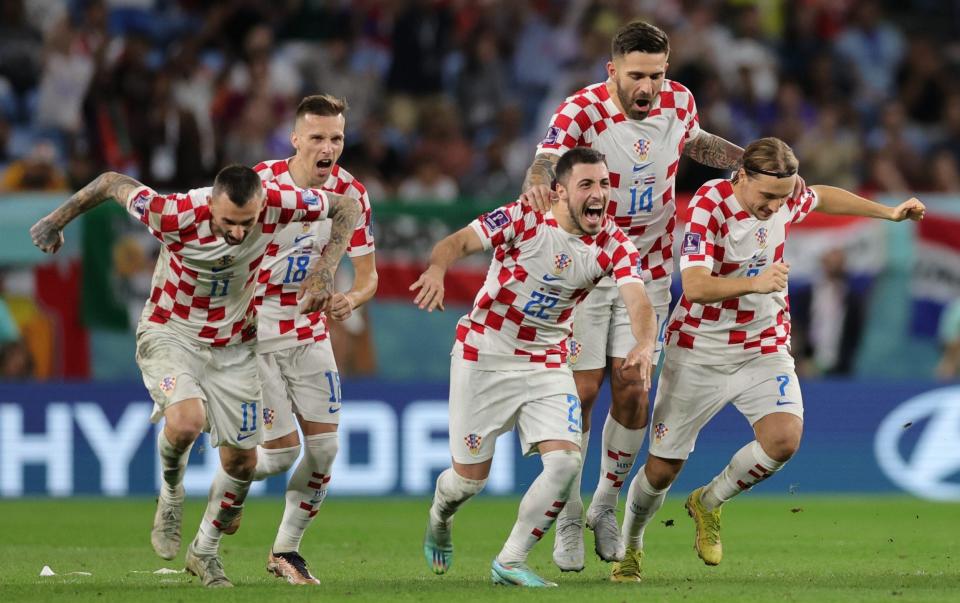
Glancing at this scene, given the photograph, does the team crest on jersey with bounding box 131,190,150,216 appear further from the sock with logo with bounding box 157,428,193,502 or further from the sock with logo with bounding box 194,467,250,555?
the sock with logo with bounding box 194,467,250,555

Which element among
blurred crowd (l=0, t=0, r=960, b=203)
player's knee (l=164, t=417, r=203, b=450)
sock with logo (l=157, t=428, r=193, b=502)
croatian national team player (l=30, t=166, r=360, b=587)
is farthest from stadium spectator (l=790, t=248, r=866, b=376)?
player's knee (l=164, t=417, r=203, b=450)

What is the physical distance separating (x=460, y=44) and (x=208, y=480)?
21.3 ft

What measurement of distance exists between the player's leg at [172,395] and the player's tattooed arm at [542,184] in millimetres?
2069

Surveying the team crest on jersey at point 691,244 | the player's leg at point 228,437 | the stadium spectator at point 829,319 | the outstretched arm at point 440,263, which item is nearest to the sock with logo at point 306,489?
the player's leg at point 228,437

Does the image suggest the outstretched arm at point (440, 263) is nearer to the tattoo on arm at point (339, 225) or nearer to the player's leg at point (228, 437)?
Result: the tattoo on arm at point (339, 225)

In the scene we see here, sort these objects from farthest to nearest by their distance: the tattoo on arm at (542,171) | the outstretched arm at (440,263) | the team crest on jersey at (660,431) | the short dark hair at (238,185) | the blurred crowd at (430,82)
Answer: the blurred crowd at (430,82)
the team crest on jersey at (660,431)
the tattoo on arm at (542,171)
the short dark hair at (238,185)
the outstretched arm at (440,263)

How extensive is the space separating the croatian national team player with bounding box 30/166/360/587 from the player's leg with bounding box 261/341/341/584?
0.55 m

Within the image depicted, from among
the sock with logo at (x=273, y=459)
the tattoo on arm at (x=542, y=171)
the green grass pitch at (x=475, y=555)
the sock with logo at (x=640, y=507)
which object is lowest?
the green grass pitch at (x=475, y=555)

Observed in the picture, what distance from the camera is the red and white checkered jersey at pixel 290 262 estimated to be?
9805 millimetres

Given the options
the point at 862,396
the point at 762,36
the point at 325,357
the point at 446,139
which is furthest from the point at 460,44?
the point at 325,357

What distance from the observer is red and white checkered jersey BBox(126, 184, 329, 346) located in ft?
29.0

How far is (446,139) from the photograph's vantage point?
695 inches

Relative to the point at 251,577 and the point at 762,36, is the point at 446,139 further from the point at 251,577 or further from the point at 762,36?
the point at 251,577

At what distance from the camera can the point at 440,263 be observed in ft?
28.1
